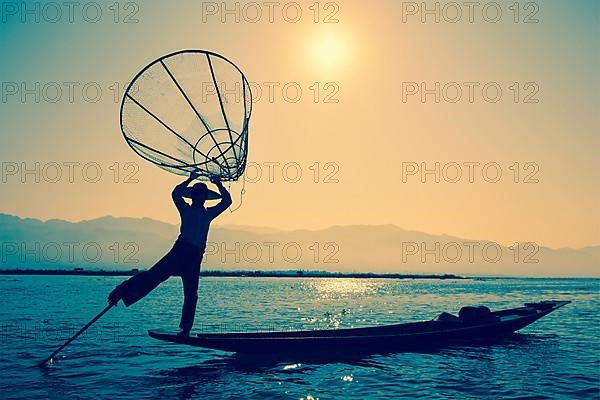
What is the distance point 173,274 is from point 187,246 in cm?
76

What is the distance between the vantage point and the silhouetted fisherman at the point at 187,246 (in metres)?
11.2

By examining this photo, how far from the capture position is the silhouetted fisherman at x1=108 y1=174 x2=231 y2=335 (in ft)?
36.9

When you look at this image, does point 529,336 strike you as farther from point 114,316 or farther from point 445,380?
point 114,316

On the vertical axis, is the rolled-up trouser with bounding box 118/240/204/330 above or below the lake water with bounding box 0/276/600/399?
above

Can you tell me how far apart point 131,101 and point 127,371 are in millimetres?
8097

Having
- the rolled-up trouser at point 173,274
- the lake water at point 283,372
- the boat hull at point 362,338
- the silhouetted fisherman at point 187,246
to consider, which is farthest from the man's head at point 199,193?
the lake water at point 283,372

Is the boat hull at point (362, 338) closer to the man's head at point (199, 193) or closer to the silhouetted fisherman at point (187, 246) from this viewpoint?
the silhouetted fisherman at point (187, 246)

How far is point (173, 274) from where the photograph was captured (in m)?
11.5

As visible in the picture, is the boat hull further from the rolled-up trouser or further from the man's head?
the man's head

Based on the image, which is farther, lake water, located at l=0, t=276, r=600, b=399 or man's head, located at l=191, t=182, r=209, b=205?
lake water, located at l=0, t=276, r=600, b=399

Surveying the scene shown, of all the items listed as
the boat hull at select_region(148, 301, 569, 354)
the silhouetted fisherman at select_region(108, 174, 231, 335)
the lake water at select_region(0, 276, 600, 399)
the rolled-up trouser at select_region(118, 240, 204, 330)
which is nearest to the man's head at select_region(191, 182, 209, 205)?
the silhouetted fisherman at select_region(108, 174, 231, 335)

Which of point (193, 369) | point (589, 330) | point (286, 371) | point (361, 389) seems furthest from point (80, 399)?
point (589, 330)

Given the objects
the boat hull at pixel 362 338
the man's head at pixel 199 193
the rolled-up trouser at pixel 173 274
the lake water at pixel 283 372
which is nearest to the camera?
the rolled-up trouser at pixel 173 274

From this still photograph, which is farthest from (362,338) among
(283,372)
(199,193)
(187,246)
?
(199,193)
